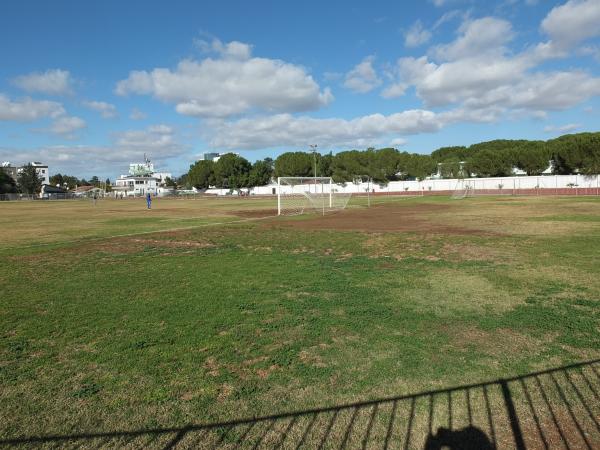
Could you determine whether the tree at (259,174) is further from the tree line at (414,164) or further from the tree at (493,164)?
the tree at (493,164)

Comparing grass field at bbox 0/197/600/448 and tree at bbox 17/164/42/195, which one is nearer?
grass field at bbox 0/197/600/448

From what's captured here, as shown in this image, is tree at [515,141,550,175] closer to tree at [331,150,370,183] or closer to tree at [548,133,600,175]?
tree at [548,133,600,175]

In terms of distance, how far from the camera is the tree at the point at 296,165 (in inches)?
4109

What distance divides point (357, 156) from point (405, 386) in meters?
95.0

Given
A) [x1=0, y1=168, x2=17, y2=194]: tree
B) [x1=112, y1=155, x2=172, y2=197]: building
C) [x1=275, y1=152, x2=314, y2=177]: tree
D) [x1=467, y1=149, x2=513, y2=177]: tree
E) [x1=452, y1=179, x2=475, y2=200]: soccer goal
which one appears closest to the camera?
[x1=452, y1=179, x2=475, y2=200]: soccer goal

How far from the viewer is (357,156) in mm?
97062

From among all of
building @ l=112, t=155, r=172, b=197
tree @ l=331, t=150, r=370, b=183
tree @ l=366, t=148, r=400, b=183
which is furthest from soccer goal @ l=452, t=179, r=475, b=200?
building @ l=112, t=155, r=172, b=197

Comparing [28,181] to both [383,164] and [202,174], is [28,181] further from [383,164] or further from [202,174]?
[383,164]

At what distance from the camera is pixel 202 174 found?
118812mm

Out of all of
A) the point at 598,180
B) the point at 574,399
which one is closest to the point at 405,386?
the point at 574,399

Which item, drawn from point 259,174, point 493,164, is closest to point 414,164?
point 493,164

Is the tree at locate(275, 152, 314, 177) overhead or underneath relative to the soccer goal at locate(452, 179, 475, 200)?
overhead

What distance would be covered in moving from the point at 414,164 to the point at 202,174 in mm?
58003

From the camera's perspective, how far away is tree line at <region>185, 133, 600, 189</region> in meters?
68.2
